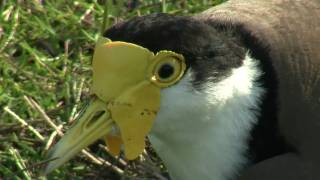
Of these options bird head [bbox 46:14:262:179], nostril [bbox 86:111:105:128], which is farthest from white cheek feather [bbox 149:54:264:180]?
nostril [bbox 86:111:105:128]

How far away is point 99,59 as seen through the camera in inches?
132

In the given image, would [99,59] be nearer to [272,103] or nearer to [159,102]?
[159,102]

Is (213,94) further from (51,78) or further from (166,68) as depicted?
(51,78)

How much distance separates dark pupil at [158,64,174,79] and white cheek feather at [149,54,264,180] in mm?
42

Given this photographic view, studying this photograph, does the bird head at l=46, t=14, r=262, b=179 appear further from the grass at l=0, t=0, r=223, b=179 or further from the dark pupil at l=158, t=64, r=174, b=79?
the grass at l=0, t=0, r=223, b=179

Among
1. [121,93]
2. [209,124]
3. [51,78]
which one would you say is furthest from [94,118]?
[51,78]

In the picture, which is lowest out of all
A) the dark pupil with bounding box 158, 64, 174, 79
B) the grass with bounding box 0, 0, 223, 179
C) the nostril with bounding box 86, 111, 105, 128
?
the grass with bounding box 0, 0, 223, 179

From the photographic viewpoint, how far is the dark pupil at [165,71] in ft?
10.9

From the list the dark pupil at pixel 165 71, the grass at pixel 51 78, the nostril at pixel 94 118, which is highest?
the dark pupil at pixel 165 71

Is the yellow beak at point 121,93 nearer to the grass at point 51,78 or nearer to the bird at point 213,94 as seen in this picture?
the bird at point 213,94

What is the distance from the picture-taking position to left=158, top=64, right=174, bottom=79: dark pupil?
3.32 meters

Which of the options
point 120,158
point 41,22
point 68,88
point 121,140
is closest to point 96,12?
point 41,22

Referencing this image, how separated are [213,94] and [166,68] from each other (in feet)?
0.58

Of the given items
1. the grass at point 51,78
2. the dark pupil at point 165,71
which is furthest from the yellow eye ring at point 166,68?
the grass at point 51,78
